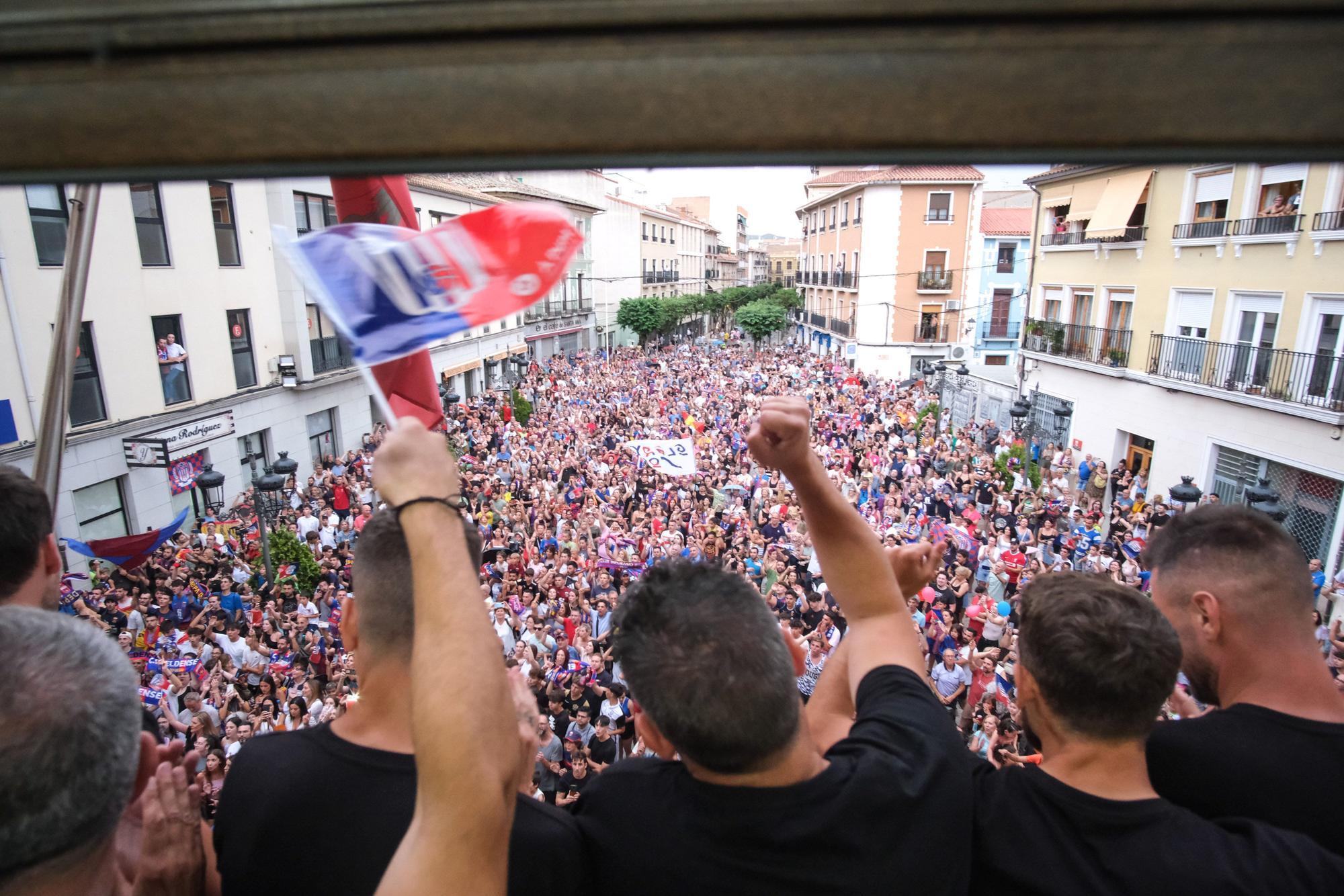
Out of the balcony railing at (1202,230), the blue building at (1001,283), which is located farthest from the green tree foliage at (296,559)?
the blue building at (1001,283)

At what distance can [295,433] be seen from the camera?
738 inches

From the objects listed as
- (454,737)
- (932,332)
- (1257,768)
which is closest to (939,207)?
(932,332)

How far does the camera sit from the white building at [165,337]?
462 inches

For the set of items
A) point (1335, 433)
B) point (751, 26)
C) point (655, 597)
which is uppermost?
point (751, 26)

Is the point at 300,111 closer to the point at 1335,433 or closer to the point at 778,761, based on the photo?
the point at 778,761

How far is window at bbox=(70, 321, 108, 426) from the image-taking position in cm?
1280

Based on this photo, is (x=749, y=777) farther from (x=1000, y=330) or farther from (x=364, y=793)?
(x=1000, y=330)

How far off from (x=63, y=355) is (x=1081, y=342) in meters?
20.7

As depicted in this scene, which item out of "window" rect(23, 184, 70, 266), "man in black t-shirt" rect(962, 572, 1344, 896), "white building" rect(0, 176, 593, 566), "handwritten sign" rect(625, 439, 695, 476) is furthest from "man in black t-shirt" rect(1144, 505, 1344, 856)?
"window" rect(23, 184, 70, 266)

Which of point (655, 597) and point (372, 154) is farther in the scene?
point (655, 597)

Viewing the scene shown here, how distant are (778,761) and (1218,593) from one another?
1.33 m

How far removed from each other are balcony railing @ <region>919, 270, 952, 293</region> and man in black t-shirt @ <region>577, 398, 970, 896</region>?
119 feet

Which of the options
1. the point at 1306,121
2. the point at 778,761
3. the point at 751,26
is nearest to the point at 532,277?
the point at 751,26

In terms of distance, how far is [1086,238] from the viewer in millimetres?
18359
